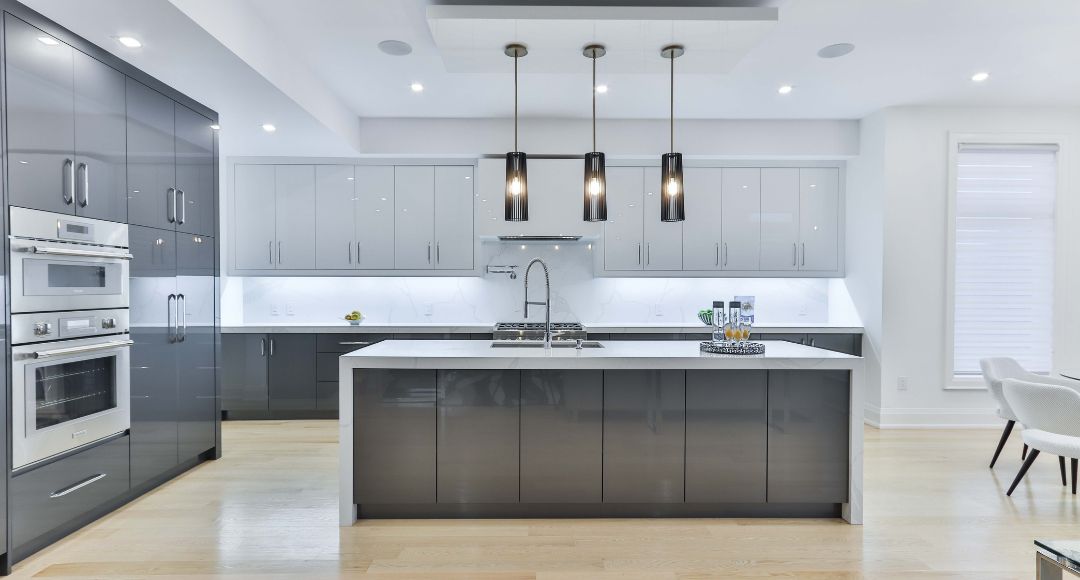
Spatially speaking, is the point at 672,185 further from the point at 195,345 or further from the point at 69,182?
the point at 195,345

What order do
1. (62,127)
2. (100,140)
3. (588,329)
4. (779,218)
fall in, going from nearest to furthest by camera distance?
(62,127) → (100,140) → (588,329) → (779,218)

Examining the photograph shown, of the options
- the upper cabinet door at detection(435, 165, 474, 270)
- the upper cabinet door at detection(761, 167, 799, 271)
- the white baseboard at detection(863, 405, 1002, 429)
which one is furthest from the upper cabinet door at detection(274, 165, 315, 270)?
the white baseboard at detection(863, 405, 1002, 429)

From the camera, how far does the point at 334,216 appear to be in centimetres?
559

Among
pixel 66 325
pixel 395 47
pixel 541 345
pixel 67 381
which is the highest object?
pixel 395 47

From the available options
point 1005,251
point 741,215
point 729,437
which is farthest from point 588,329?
point 1005,251

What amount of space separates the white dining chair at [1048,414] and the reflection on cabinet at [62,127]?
4.80 meters

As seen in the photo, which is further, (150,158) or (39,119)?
(150,158)

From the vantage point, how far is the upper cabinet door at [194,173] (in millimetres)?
3672

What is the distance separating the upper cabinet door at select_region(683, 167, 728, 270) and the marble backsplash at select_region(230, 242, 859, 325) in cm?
41

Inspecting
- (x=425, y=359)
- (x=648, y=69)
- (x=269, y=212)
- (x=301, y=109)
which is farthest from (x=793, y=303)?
(x=269, y=212)

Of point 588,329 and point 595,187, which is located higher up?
point 595,187

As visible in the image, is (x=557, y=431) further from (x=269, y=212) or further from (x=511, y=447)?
(x=269, y=212)

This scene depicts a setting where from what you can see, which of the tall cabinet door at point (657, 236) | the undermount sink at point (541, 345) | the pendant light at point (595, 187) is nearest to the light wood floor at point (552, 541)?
the undermount sink at point (541, 345)

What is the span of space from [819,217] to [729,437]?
3.45 meters
